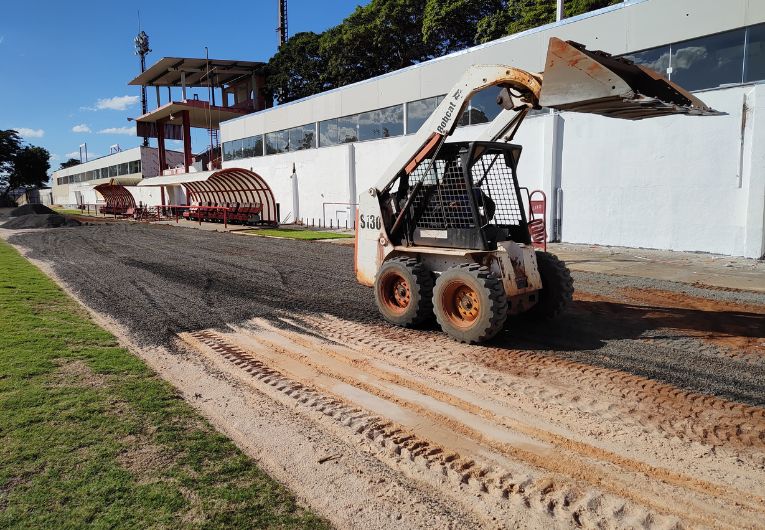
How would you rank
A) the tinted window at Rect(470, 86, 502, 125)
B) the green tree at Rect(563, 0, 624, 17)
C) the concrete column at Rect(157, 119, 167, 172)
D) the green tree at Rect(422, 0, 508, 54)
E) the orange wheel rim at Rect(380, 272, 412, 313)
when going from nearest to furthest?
the orange wheel rim at Rect(380, 272, 412, 313) → the tinted window at Rect(470, 86, 502, 125) → the green tree at Rect(563, 0, 624, 17) → the green tree at Rect(422, 0, 508, 54) → the concrete column at Rect(157, 119, 167, 172)

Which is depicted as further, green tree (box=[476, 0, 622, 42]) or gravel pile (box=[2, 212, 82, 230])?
gravel pile (box=[2, 212, 82, 230])

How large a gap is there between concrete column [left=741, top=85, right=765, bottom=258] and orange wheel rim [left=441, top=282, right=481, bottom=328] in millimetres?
11020

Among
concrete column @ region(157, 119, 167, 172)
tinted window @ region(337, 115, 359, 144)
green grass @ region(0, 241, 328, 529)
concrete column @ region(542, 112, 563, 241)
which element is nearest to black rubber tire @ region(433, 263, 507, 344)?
green grass @ region(0, 241, 328, 529)

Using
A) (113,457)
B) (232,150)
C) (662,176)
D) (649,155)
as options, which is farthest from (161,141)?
(113,457)

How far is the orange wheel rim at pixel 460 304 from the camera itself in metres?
6.35

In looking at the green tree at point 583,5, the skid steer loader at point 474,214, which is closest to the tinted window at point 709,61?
the skid steer loader at point 474,214

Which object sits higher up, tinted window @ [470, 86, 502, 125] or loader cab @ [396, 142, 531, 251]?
tinted window @ [470, 86, 502, 125]

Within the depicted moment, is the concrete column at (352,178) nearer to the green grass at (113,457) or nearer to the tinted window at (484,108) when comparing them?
the tinted window at (484,108)

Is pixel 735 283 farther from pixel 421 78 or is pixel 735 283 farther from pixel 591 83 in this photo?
pixel 421 78

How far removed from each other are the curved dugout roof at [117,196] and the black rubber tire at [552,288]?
130 ft

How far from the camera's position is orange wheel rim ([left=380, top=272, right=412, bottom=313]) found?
7.26m

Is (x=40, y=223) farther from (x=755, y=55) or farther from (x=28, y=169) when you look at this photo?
(x=28, y=169)

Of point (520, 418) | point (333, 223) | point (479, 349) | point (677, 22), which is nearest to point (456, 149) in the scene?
point (479, 349)

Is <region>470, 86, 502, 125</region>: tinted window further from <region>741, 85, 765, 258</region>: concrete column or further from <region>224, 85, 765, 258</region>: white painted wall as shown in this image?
<region>741, 85, 765, 258</region>: concrete column
